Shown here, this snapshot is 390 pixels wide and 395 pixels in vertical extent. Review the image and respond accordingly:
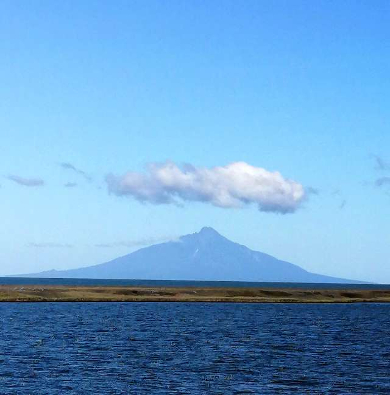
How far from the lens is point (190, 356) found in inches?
2229

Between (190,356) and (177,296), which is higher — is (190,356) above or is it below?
below

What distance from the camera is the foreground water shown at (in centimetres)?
4334

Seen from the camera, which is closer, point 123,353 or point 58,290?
point 123,353

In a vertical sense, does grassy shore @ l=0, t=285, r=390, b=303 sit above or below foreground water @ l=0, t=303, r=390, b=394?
above

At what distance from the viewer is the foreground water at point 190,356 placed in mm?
43344

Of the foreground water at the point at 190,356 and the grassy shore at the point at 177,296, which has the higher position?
the grassy shore at the point at 177,296

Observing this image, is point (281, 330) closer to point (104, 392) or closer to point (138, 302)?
point (104, 392)

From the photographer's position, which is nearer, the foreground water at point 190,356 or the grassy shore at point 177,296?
the foreground water at point 190,356

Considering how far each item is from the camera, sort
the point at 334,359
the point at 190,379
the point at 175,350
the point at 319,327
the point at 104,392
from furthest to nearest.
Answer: the point at 319,327 < the point at 175,350 < the point at 334,359 < the point at 190,379 < the point at 104,392

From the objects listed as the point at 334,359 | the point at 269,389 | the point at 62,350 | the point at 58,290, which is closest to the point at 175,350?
the point at 62,350

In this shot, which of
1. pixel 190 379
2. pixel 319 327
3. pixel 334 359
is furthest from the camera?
pixel 319 327

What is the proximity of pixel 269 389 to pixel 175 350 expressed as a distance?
63.5ft

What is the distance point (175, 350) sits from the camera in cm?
6075

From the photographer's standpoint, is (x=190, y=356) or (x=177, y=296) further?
(x=177, y=296)
